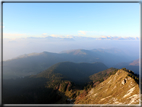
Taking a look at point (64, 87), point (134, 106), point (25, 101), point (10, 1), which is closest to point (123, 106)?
point (134, 106)

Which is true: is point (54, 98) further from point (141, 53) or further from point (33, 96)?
point (141, 53)

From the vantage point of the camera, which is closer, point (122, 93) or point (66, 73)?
point (122, 93)

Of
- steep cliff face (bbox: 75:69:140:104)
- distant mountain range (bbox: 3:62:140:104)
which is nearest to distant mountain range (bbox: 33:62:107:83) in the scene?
distant mountain range (bbox: 3:62:140:104)

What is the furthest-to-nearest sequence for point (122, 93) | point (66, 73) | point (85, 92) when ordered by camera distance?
point (66, 73), point (85, 92), point (122, 93)

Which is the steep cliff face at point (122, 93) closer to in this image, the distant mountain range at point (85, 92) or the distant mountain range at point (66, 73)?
the distant mountain range at point (85, 92)

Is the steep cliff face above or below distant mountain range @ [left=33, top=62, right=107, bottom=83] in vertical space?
above

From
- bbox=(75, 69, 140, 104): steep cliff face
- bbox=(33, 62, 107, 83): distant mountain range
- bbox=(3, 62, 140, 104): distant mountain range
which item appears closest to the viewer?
bbox=(75, 69, 140, 104): steep cliff face

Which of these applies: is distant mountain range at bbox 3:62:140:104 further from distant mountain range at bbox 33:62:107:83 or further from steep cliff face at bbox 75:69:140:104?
distant mountain range at bbox 33:62:107:83

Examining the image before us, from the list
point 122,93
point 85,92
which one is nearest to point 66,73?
point 85,92

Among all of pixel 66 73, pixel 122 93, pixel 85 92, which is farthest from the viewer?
pixel 66 73

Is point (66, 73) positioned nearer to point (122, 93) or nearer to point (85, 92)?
point (85, 92)

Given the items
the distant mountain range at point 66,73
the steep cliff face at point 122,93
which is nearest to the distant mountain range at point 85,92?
the steep cliff face at point 122,93

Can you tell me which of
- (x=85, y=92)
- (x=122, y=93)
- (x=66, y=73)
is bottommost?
(x=66, y=73)
